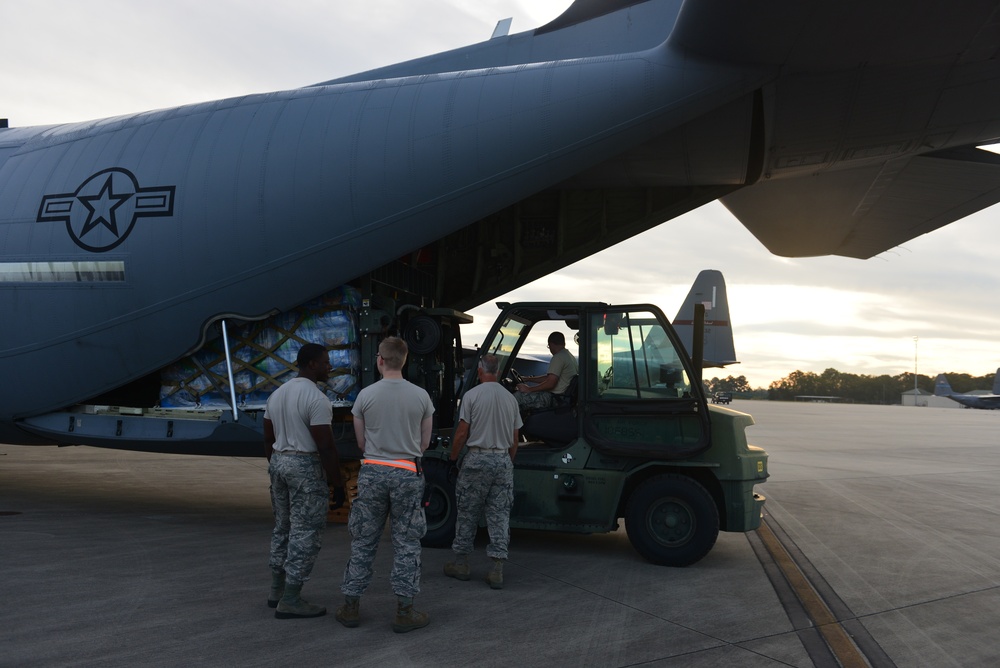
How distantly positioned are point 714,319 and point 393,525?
108 feet

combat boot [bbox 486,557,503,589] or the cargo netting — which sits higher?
the cargo netting

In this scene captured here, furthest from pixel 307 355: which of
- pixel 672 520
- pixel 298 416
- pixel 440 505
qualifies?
pixel 672 520

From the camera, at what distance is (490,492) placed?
616 centimetres

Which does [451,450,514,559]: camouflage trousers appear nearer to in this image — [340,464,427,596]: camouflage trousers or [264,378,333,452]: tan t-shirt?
[340,464,427,596]: camouflage trousers

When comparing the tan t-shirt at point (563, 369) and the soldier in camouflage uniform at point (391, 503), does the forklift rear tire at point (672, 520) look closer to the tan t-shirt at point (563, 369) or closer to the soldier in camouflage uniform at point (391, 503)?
the tan t-shirt at point (563, 369)

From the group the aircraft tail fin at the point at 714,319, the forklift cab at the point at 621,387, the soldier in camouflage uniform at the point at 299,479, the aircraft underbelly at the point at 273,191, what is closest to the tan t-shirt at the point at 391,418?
the soldier in camouflage uniform at the point at 299,479

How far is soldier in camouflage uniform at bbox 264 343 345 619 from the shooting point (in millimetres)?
5098

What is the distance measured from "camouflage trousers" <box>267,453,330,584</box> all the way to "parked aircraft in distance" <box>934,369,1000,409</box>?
95074mm

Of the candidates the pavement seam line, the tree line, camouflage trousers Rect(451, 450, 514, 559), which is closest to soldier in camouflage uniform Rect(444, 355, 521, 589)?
camouflage trousers Rect(451, 450, 514, 559)

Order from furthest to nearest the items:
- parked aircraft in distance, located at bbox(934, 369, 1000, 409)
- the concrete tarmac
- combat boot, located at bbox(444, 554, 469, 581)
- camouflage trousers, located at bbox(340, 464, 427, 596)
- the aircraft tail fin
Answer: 1. parked aircraft in distance, located at bbox(934, 369, 1000, 409)
2. the aircraft tail fin
3. combat boot, located at bbox(444, 554, 469, 581)
4. camouflage trousers, located at bbox(340, 464, 427, 596)
5. the concrete tarmac

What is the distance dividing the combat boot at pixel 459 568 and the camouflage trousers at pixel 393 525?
1.48 m

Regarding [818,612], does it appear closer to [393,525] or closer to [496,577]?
[496,577]

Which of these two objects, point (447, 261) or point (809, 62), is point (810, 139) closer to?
point (809, 62)

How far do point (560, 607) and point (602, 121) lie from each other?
4856mm
